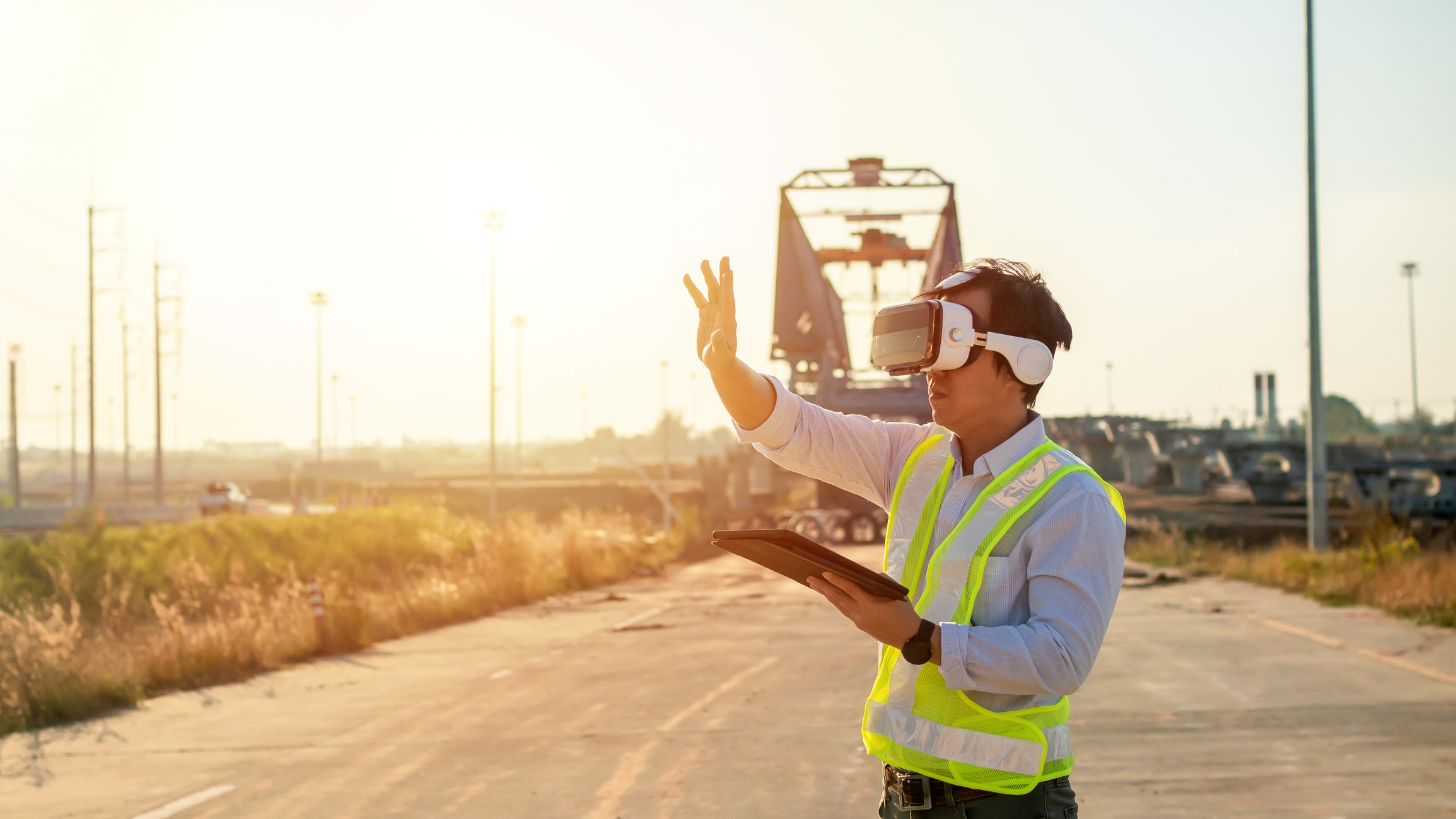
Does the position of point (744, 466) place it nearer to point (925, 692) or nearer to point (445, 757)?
point (445, 757)

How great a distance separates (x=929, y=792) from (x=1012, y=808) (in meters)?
0.17

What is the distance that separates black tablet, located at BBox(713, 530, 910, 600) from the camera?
2461mm

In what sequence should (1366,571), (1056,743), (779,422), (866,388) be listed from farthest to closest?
1. (866,388)
2. (1366,571)
3. (779,422)
4. (1056,743)

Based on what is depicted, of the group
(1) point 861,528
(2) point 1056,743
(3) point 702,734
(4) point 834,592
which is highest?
(4) point 834,592

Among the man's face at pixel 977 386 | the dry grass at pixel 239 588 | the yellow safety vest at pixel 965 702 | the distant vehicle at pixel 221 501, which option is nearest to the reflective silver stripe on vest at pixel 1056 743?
the yellow safety vest at pixel 965 702

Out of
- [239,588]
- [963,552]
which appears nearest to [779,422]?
[963,552]

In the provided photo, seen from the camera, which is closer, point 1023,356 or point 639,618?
point 1023,356

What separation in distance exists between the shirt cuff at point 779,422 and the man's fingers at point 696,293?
299mm

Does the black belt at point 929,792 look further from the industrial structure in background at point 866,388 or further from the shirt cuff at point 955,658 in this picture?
the industrial structure in background at point 866,388

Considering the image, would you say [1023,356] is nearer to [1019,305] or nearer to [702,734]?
[1019,305]

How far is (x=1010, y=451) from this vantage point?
271 cm

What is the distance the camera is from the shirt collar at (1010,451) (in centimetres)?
270

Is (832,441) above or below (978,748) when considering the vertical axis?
above

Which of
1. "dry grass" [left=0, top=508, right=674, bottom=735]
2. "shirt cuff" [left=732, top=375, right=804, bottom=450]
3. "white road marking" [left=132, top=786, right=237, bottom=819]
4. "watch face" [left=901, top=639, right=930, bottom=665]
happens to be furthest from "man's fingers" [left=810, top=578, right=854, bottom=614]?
"dry grass" [left=0, top=508, right=674, bottom=735]
